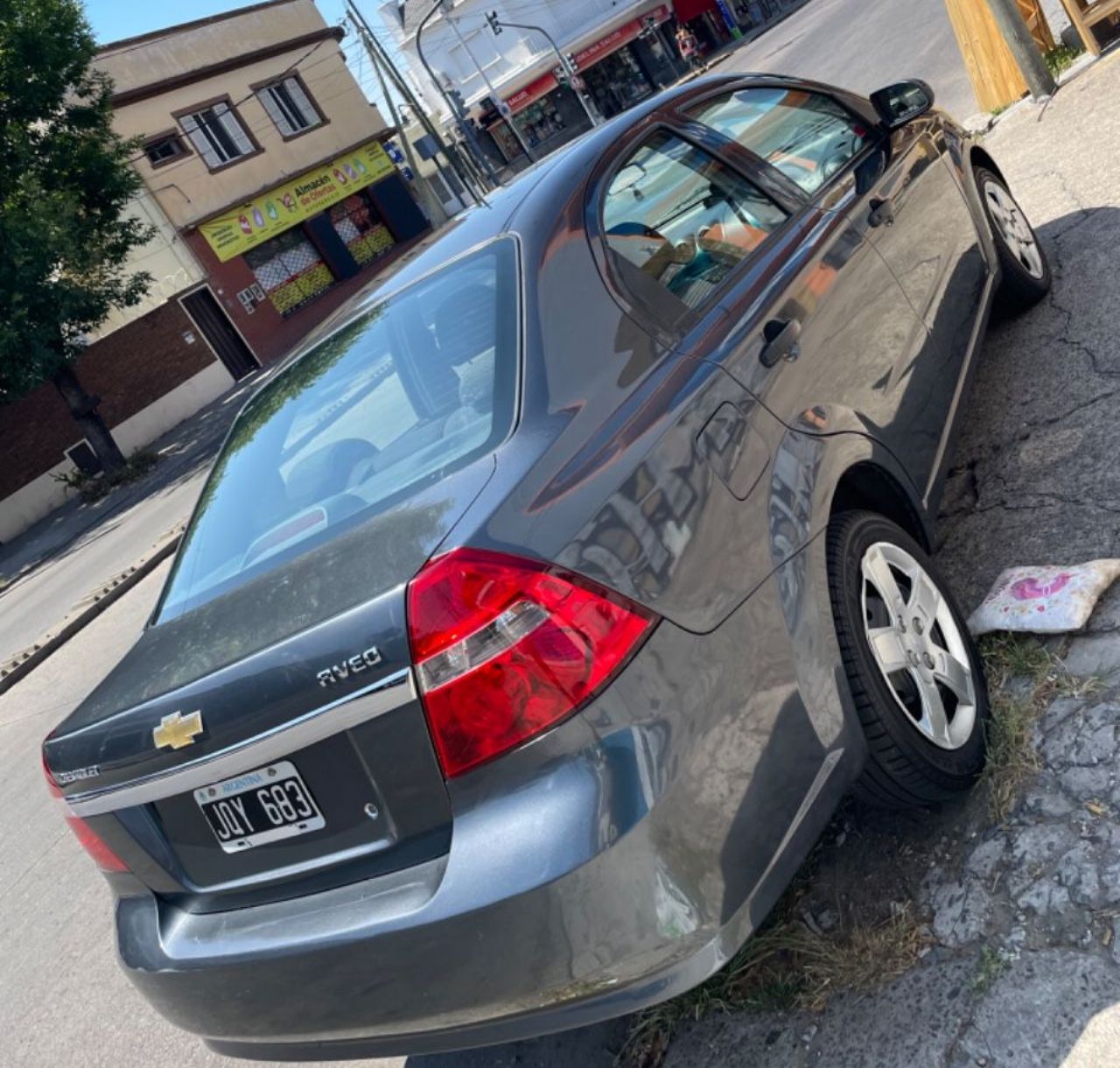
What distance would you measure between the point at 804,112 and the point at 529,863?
302 cm

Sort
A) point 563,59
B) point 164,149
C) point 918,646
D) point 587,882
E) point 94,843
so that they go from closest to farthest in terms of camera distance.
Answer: point 587,882, point 94,843, point 918,646, point 164,149, point 563,59

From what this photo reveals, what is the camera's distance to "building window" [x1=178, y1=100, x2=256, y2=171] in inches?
1125

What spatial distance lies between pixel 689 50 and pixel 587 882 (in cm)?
4593

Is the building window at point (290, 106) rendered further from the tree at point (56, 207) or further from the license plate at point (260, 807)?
the license plate at point (260, 807)

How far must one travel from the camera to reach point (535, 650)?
74.1 inches

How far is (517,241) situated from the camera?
2674mm

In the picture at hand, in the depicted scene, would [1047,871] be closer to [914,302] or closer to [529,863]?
[529,863]

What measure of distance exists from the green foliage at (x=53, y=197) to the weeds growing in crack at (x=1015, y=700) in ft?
62.5

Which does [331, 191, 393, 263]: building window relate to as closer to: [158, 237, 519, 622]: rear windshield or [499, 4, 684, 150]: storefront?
[499, 4, 684, 150]: storefront

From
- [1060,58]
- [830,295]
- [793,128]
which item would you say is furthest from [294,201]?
[830,295]

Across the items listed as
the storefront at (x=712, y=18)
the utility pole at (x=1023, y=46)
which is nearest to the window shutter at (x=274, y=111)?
the storefront at (x=712, y=18)

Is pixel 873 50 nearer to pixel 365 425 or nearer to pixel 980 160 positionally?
pixel 980 160

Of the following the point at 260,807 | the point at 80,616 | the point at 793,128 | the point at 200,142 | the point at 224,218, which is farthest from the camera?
the point at 200,142

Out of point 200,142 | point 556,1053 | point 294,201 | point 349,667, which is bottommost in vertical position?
point 556,1053
